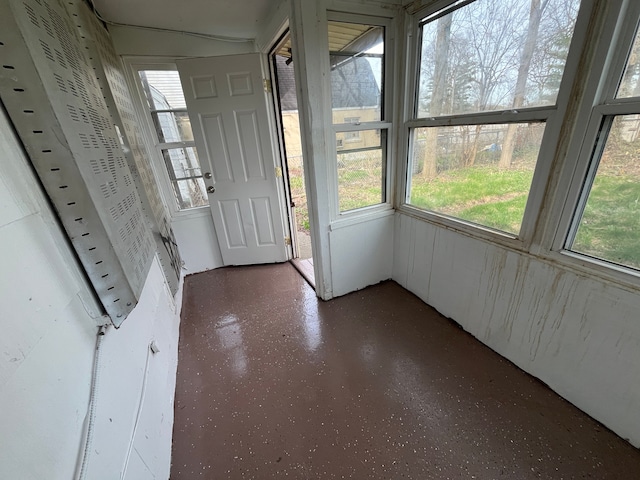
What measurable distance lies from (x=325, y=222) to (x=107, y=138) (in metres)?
1.31

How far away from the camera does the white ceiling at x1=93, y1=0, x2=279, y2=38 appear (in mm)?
1769

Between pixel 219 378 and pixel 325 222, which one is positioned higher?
pixel 325 222

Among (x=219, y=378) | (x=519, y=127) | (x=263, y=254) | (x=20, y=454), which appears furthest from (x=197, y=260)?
(x=519, y=127)

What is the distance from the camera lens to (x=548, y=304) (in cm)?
128

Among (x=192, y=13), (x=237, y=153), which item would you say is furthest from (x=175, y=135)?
(x=192, y=13)

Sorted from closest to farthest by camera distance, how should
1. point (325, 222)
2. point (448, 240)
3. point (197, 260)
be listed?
point (448, 240)
point (325, 222)
point (197, 260)

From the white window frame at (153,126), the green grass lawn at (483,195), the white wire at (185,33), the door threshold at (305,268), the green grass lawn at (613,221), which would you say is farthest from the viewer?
the door threshold at (305,268)

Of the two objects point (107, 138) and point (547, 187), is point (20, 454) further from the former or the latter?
point (547, 187)

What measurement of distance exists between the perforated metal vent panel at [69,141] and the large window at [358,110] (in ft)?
4.31

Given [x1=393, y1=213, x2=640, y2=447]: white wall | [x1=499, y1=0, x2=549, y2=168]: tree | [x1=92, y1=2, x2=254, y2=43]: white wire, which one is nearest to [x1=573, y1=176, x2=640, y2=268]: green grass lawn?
[x1=393, y1=213, x2=640, y2=447]: white wall

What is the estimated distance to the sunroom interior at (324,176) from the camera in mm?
690

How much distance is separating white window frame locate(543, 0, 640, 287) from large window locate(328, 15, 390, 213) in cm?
110

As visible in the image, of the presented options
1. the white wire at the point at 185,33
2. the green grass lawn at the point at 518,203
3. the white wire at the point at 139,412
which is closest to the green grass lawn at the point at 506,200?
the green grass lawn at the point at 518,203

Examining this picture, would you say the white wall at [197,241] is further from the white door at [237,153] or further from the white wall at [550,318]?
the white wall at [550,318]
